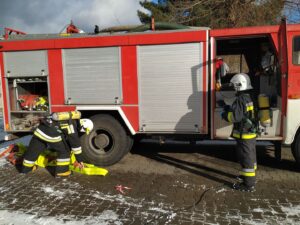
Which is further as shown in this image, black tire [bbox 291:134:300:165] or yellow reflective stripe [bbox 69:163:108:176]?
yellow reflective stripe [bbox 69:163:108:176]

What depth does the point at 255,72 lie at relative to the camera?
20.3 feet

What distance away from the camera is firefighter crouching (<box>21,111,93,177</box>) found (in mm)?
5254

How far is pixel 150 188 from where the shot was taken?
4664 mm

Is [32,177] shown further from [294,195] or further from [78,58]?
[294,195]

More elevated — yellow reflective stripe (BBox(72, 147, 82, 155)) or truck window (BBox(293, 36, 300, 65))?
truck window (BBox(293, 36, 300, 65))

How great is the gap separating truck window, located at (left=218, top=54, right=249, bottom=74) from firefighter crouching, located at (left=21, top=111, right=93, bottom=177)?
3.26 metres

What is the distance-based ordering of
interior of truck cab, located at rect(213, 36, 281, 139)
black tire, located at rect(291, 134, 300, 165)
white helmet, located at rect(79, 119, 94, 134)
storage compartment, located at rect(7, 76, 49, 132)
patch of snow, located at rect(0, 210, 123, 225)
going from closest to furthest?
1. patch of snow, located at rect(0, 210, 123, 225)
2. black tire, located at rect(291, 134, 300, 165)
3. interior of truck cab, located at rect(213, 36, 281, 139)
4. white helmet, located at rect(79, 119, 94, 134)
5. storage compartment, located at rect(7, 76, 49, 132)

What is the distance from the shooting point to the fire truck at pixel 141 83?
4.92 meters

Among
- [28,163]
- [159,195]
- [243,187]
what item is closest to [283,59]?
[243,187]

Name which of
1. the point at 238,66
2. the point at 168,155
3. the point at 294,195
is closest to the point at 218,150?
the point at 168,155

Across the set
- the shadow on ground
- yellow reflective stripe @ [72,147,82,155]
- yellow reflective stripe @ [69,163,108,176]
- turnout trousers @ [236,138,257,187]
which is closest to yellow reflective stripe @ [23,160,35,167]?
yellow reflective stripe @ [69,163,108,176]

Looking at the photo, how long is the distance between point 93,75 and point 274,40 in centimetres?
315

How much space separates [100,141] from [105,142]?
10 cm

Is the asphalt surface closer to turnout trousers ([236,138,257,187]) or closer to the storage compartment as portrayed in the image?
turnout trousers ([236,138,257,187])
